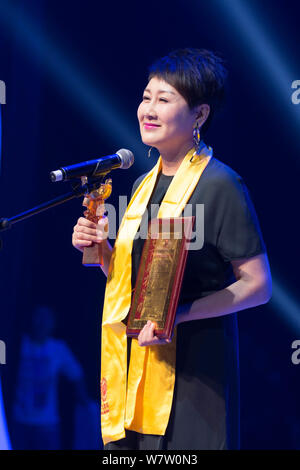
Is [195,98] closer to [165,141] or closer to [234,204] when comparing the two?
[165,141]

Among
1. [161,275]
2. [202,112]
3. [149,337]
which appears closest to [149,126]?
[202,112]

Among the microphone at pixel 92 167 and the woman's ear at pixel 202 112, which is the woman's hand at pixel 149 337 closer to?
the microphone at pixel 92 167

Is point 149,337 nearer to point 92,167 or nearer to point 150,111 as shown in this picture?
point 92,167

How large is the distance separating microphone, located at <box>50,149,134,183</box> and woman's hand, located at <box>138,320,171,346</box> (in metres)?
0.40

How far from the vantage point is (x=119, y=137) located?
3090mm

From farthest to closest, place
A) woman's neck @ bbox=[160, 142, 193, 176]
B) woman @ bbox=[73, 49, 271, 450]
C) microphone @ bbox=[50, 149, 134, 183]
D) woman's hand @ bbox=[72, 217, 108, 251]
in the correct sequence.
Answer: woman's neck @ bbox=[160, 142, 193, 176] < woman's hand @ bbox=[72, 217, 108, 251] < woman @ bbox=[73, 49, 271, 450] < microphone @ bbox=[50, 149, 134, 183]

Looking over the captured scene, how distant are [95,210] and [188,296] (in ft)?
1.12

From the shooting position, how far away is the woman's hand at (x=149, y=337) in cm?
153

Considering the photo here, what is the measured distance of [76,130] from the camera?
3.12 metres

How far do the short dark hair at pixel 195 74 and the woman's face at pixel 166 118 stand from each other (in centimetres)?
2

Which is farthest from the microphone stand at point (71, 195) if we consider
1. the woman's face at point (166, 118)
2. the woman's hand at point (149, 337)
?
the woman's hand at point (149, 337)

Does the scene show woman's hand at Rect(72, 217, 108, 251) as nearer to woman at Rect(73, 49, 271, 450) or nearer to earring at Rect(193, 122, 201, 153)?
woman at Rect(73, 49, 271, 450)

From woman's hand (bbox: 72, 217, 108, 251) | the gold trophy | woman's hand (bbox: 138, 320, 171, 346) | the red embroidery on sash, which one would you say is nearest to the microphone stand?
the gold trophy

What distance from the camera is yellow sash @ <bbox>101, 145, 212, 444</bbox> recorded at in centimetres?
164
